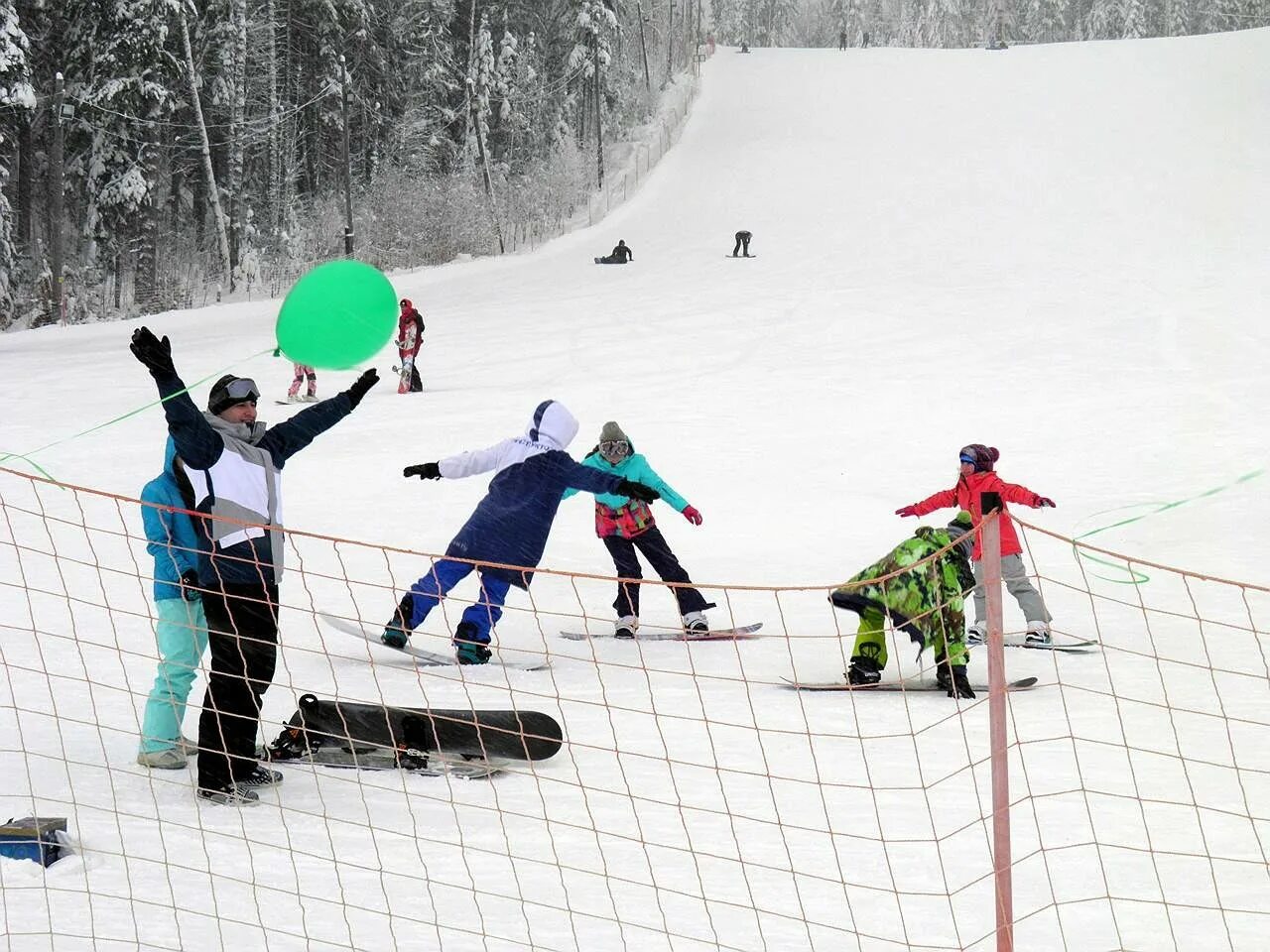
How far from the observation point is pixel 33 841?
4.50m

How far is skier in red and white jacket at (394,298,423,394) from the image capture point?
1656cm

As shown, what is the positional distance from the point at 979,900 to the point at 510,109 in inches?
1790

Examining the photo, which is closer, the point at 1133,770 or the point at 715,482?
the point at 1133,770

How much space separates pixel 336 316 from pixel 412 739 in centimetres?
195

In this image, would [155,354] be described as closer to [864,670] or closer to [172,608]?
[172,608]

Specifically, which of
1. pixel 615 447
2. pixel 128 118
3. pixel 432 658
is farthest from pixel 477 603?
pixel 128 118

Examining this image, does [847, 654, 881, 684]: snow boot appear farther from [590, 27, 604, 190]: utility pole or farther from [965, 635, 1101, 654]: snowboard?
[590, 27, 604, 190]: utility pole

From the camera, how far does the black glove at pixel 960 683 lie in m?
6.56

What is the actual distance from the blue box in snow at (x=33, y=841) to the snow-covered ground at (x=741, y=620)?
6cm

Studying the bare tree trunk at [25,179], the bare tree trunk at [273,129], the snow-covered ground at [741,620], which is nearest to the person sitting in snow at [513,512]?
the snow-covered ground at [741,620]

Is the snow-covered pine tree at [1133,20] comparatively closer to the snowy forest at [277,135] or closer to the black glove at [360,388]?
the snowy forest at [277,135]

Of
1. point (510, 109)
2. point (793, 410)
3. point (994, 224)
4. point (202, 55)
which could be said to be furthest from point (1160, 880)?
point (510, 109)

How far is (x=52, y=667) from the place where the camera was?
699 cm

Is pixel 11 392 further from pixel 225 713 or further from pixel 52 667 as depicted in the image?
pixel 225 713
